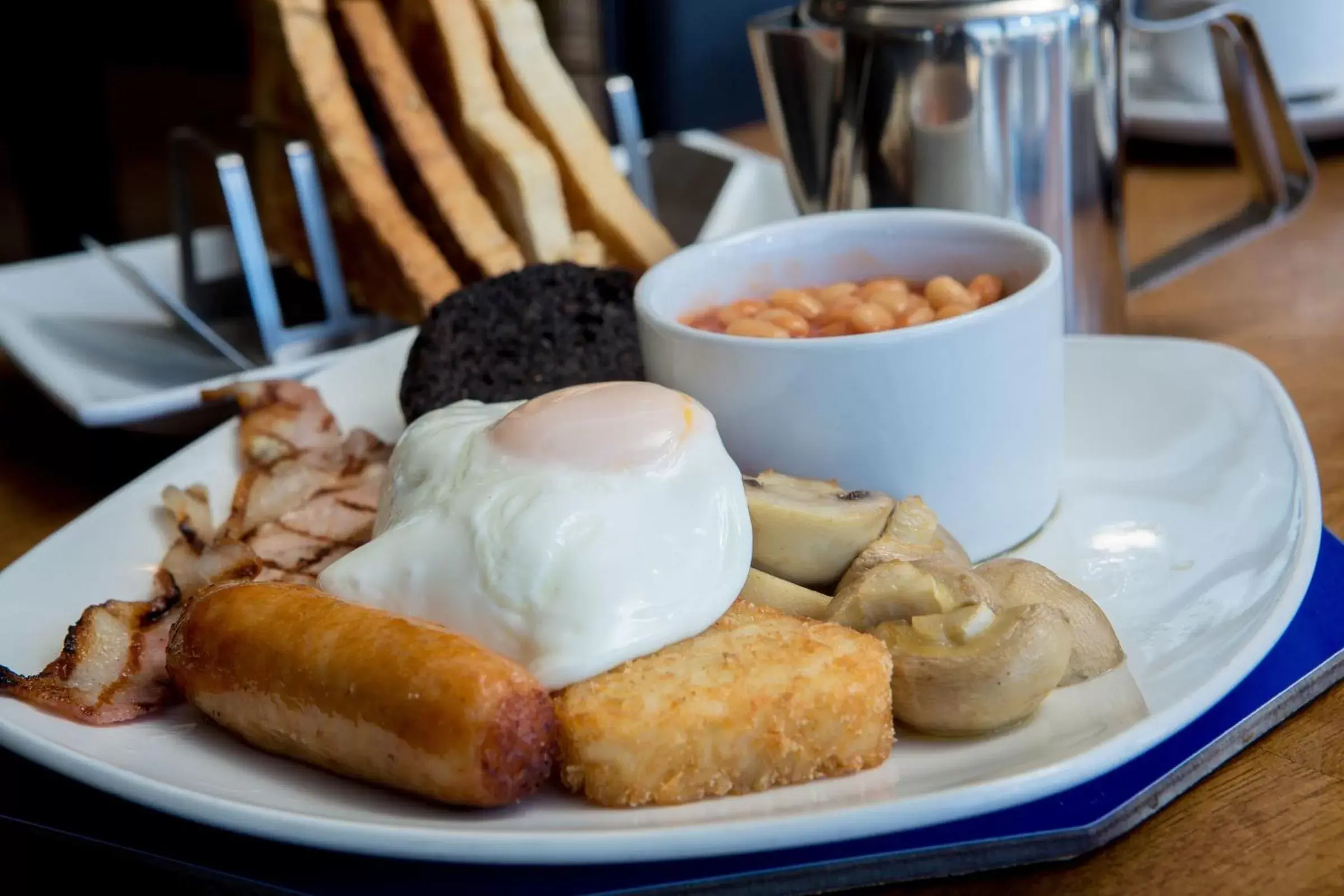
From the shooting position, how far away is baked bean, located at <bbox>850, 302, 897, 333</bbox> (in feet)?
4.19

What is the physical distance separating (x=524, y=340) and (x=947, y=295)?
472 millimetres

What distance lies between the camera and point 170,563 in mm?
1282

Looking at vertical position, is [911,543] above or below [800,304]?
below

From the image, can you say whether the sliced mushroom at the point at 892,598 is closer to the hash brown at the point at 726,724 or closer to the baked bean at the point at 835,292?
the hash brown at the point at 726,724

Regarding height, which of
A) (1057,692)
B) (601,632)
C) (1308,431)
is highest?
(601,632)

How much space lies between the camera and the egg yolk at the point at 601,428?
3.45ft

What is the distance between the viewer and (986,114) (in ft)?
5.27

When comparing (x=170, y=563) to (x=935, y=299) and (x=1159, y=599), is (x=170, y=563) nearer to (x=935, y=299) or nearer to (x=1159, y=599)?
(x=935, y=299)

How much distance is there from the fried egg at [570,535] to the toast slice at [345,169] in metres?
0.85

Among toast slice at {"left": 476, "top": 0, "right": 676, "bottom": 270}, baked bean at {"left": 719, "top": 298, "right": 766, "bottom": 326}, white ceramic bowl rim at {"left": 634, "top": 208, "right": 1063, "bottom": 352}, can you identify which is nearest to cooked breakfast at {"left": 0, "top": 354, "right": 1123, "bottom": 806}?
white ceramic bowl rim at {"left": 634, "top": 208, "right": 1063, "bottom": 352}

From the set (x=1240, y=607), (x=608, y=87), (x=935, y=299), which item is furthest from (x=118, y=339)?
(x=1240, y=607)

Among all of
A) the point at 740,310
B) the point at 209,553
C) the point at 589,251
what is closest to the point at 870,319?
the point at 740,310

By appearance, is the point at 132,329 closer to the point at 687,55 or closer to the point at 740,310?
the point at 740,310

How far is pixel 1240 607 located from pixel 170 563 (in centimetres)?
96
